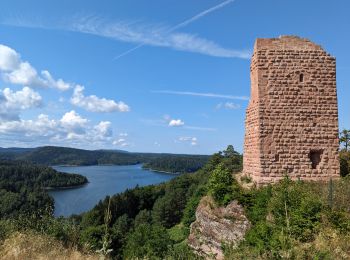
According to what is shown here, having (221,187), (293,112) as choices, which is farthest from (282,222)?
(293,112)

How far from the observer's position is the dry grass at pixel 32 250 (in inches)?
A: 248

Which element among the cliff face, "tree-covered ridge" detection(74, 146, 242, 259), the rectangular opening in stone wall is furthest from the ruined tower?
"tree-covered ridge" detection(74, 146, 242, 259)

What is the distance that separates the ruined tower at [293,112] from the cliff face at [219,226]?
1.45 metres

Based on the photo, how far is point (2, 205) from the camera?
80.6 meters

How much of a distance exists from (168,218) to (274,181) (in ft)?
195

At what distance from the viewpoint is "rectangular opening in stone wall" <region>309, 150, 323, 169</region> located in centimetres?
1158

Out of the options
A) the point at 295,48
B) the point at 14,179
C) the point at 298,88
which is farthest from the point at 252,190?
the point at 14,179

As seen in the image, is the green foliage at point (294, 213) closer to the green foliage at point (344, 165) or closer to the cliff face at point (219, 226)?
the cliff face at point (219, 226)

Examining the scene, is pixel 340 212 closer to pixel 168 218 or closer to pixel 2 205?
pixel 168 218

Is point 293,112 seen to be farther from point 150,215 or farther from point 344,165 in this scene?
point 150,215

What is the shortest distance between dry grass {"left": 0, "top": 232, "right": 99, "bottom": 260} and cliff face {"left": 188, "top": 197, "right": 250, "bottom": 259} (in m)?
4.19

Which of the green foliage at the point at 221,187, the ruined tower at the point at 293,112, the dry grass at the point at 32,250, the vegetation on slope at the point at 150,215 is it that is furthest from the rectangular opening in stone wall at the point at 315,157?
the vegetation on slope at the point at 150,215

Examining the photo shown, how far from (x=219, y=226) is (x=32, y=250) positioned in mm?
5969

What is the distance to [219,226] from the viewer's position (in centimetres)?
1076
